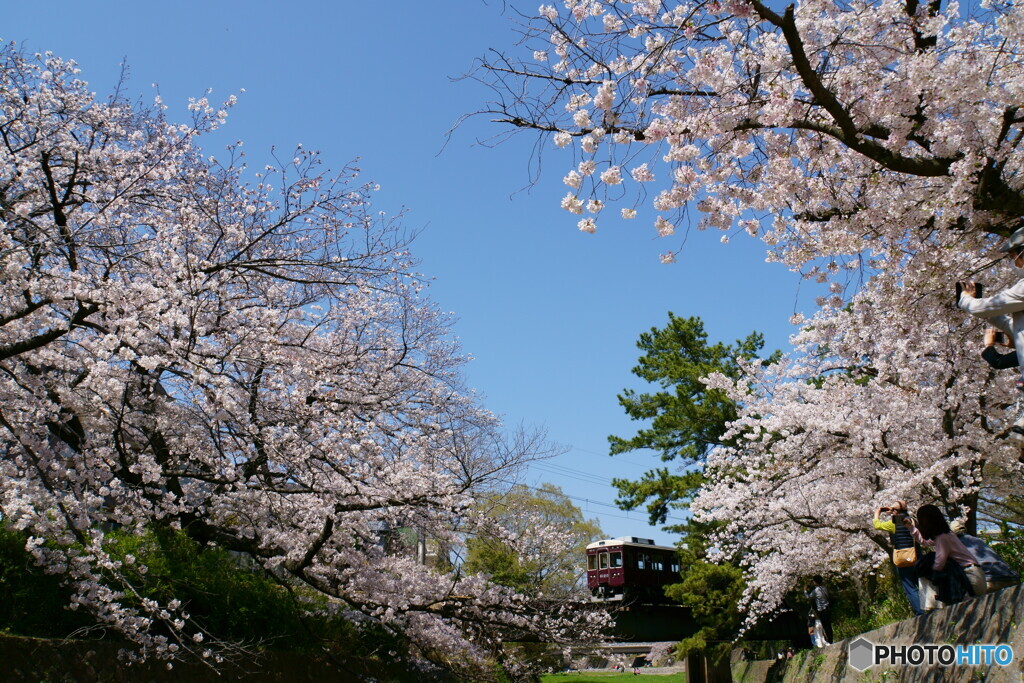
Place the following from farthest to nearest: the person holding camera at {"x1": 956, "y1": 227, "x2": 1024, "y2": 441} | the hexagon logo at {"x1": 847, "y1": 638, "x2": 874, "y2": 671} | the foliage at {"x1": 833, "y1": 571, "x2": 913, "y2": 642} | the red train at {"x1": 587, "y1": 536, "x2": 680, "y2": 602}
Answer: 1. the red train at {"x1": 587, "y1": 536, "x2": 680, "y2": 602}
2. the foliage at {"x1": 833, "y1": 571, "x2": 913, "y2": 642}
3. the hexagon logo at {"x1": 847, "y1": 638, "x2": 874, "y2": 671}
4. the person holding camera at {"x1": 956, "y1": 227, "x2": 1024, "y2": 441}

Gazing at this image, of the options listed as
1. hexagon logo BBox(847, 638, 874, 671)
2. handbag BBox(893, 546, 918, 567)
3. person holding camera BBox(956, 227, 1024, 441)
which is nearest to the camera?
person holding camera BBox(956, 227, 1024, 441)

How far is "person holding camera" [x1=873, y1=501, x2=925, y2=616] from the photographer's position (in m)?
4.88

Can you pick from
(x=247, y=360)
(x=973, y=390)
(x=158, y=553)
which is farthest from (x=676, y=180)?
(x=158, y=553)

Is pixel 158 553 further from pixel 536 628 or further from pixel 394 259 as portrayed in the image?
pixel 536 628

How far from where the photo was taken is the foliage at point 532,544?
31.2 ft

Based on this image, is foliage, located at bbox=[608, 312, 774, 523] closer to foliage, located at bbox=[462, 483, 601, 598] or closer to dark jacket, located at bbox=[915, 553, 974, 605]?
foliage, located at bbox=[462, 483, 601, 598]

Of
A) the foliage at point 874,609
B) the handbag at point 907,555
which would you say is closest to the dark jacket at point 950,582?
the handbag at point 907,555

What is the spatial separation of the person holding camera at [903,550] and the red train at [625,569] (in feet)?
58.6

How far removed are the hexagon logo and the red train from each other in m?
16.3

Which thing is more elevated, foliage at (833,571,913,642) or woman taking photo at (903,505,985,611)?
woman taking photo at (903,505,985,611)

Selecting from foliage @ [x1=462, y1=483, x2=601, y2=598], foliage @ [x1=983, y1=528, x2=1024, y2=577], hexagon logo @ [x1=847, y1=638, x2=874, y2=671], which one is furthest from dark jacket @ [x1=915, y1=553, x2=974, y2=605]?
foliage @ [x1=462, y1=483, x2=601, y2=598]

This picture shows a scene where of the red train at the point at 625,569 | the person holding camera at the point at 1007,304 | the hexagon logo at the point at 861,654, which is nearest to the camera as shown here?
the person holding camera at the point at 1007,304

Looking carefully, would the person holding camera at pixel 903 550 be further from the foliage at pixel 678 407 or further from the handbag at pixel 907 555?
the foliage at pixel 678 407

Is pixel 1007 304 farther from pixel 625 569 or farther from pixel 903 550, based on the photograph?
pixel 625 569
